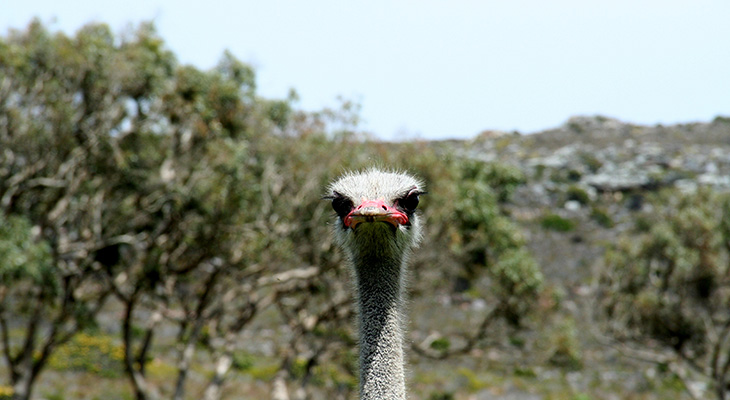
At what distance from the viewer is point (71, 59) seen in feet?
32.5

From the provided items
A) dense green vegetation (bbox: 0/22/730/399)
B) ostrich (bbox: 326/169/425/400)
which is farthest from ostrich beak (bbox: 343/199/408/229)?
dense green vegetation (bbox: 0/22/730/399)

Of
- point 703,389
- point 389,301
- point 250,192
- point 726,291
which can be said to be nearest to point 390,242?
point 389,301

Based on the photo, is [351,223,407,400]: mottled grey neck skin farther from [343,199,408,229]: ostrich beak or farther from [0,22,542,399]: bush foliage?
[0,22,542,399]: bush foliage

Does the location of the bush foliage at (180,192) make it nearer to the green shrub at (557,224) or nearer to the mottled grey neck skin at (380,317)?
the mottled grey neck skin at (380,317)

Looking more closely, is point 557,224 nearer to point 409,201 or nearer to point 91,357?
point 91,357

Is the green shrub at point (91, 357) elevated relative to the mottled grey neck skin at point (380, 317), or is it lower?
lower

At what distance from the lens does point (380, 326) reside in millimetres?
2820

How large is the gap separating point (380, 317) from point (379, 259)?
0.91ft

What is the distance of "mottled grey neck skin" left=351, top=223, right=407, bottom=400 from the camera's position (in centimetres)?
266

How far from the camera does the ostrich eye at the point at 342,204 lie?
297 centimetres

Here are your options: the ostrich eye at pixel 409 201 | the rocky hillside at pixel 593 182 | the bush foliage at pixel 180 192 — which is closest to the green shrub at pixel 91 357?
the bush foliage at pixel 180 192

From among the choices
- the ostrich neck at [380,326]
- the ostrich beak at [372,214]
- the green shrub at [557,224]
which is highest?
the green shrub at [557,224]

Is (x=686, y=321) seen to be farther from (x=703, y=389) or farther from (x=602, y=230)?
(x=602, y=230)

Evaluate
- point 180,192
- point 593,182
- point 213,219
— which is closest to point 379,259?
point 180,192
